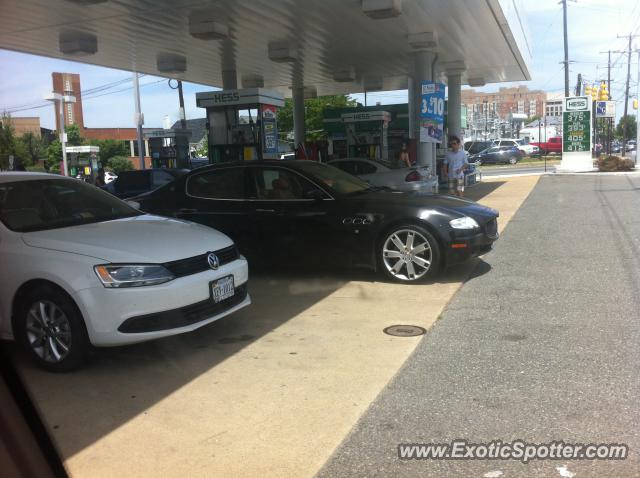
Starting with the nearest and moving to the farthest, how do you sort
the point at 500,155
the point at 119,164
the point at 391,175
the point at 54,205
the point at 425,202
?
1. the point at 54,205
2. the point at 425,202
3. the point at 391,175
4. the point at 500,155
5. the point at 119,164

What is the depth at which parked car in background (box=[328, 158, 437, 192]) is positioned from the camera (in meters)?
14.2

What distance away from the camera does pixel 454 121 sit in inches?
969

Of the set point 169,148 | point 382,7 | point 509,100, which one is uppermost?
point 509,100

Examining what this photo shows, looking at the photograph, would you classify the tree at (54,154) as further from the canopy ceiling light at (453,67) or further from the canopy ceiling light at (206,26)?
the canopy ceiling light at (206,26)

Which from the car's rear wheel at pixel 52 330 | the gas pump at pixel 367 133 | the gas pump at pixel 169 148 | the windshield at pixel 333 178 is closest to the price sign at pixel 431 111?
the gas pump at pixel 367 133

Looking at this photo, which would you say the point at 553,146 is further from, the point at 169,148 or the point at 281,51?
the point at 281,51

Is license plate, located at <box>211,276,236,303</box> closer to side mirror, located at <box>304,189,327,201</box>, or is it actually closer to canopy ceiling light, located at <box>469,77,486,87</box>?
side mirror, located at <box>304,189,327,201</box>

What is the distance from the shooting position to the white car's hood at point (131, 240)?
4453mm

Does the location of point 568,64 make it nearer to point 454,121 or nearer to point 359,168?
point 454,121

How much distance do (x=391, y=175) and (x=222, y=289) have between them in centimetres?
1020

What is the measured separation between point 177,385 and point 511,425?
7.88ft

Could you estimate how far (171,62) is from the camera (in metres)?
18.3

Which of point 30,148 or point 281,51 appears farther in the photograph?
point 30,148

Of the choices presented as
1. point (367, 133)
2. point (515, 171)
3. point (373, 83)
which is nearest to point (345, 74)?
point (367, 133)
